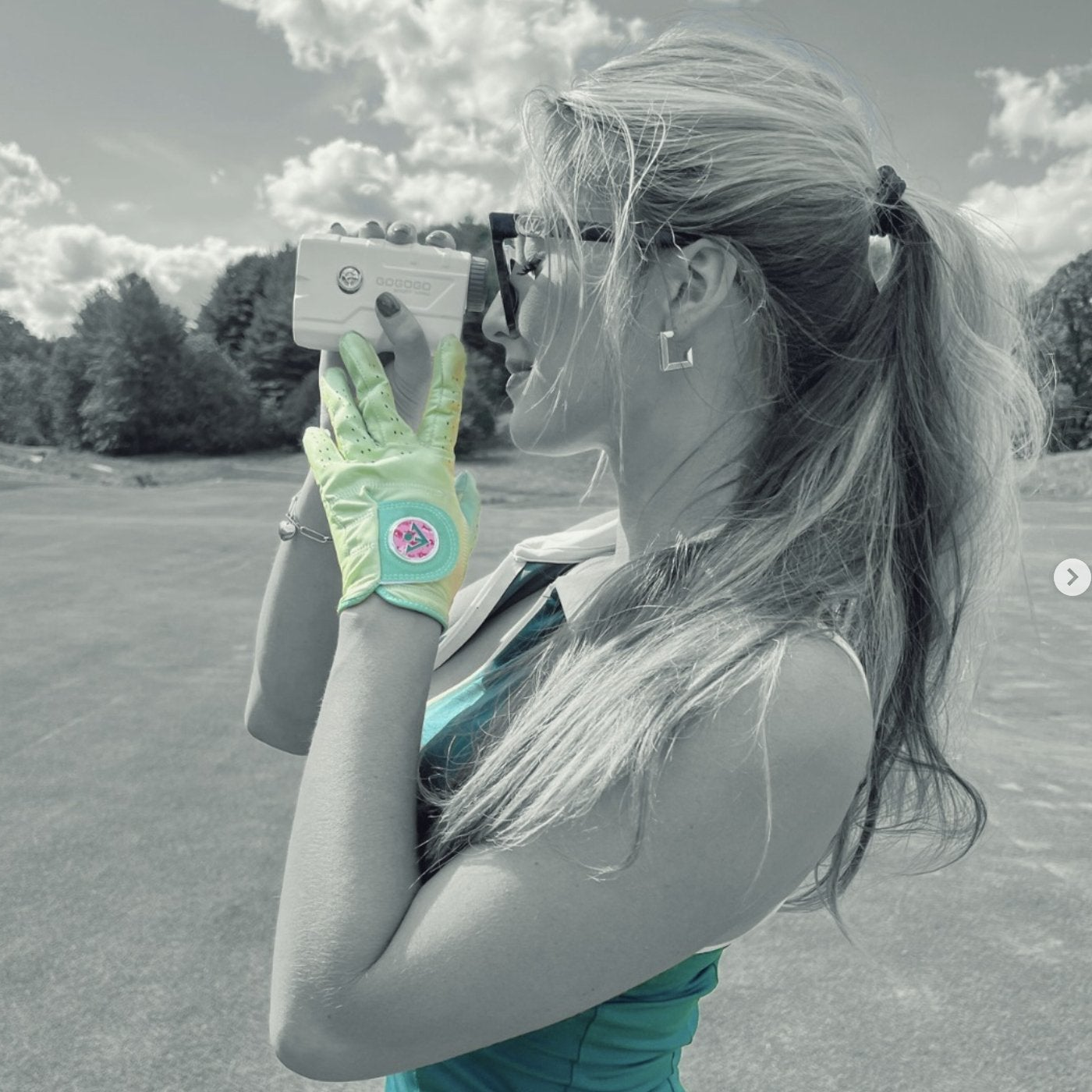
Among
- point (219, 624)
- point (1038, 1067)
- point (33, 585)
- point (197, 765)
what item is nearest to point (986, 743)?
point (1038, 1067)

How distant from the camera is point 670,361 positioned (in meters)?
1.37

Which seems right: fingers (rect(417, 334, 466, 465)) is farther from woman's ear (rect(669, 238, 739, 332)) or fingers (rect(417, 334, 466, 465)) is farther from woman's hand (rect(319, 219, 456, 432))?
woman's ear (rect(669, 238, 739, 332))

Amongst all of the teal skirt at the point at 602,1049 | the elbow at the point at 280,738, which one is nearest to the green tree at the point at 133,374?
the elbow at the point at 280,738

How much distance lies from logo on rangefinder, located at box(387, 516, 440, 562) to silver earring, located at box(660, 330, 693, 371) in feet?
1.13

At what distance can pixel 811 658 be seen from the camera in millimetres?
1095

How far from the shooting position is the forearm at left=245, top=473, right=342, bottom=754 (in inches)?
69.4

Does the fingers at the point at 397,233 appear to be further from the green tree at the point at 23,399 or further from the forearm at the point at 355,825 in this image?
the green tree at the point at 23,399

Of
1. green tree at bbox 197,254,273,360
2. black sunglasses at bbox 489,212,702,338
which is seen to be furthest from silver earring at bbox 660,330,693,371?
green tree at bbox 197,254,273,360

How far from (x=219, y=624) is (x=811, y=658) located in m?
6.69

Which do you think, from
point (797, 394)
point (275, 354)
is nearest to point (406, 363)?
point (797, 394)

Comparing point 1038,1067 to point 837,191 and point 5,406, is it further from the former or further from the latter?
point 5,406

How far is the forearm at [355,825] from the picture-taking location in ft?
3.51

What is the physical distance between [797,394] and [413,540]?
1.69 ft

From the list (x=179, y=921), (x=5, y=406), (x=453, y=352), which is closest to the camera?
(x=453, y=352)
